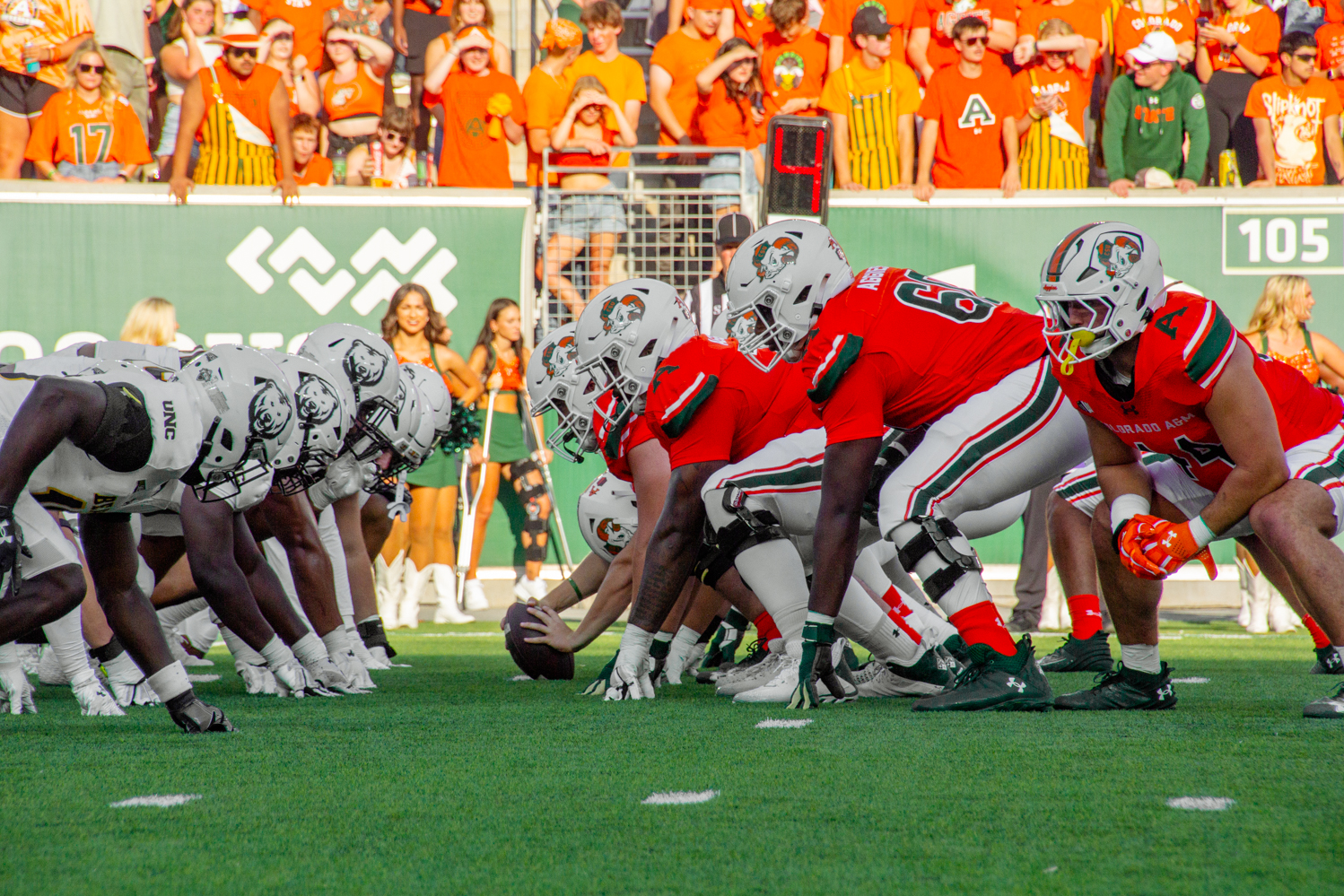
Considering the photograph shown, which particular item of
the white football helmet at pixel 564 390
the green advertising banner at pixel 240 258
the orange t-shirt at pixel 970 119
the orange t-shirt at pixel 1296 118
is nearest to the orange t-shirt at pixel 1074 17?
the orange t-shirt at pixel 970 119

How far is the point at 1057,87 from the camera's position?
11273mm

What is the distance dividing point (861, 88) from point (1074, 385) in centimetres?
708

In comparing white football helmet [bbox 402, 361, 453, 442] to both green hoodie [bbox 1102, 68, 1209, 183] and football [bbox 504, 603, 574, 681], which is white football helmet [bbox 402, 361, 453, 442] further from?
green hoodie [bbox 1102, 68, 1209, 183]

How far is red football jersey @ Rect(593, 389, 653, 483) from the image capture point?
5723mm

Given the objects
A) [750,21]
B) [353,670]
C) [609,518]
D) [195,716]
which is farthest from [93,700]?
[750,21]

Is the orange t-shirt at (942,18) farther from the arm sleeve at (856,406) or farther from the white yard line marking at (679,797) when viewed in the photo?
the white yard line marking at (679,797)

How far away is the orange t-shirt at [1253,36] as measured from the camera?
11641mm

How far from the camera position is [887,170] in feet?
37.4

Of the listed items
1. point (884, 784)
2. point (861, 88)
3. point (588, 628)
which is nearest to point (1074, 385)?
point (884, 784)

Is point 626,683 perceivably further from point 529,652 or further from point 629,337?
point 629,337

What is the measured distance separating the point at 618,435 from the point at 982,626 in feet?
5.86

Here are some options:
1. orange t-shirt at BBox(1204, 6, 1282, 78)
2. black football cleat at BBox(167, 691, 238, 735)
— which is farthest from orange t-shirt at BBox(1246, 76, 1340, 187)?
black football cleat at BBox(167, 691, 238, 735)

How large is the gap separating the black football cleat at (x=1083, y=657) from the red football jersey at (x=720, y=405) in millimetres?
1989

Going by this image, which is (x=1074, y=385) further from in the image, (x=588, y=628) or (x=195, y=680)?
(x=195, y=680)
